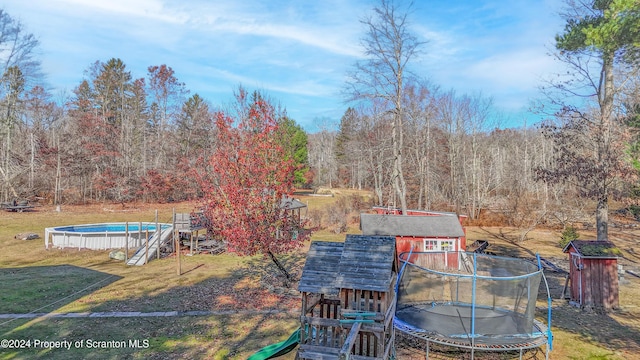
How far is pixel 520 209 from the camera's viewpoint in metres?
33.2

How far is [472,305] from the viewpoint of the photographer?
8945 millimetres

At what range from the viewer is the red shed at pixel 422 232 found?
1903 cm

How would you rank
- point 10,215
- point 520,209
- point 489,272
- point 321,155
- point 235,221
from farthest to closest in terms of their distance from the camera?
1. point 321,155
2. point 520,209
3. point 10,215
4. point 489,272
5. point 235,221

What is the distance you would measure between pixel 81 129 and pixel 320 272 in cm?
4292

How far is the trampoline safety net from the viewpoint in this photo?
907cm

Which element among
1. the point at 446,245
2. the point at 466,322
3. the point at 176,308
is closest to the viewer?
the point at 466,322

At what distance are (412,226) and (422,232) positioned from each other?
69 centimetres

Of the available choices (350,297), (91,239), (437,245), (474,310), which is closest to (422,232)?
(437,245)

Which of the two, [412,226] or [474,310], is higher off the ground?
[412,226]

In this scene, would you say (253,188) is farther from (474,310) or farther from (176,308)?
(474,310)

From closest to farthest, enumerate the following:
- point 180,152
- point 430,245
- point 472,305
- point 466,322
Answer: point 472,305 < point 466,322 < point 430,245 < point 180,152

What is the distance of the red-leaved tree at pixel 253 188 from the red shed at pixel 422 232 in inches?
272

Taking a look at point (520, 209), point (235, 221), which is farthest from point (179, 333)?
point (520, 209)

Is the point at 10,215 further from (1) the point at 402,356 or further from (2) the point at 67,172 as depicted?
(1) the point at 402,356
